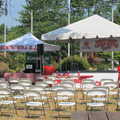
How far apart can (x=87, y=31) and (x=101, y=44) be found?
174 cm

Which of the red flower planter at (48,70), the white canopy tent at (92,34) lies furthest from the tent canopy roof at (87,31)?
the red flower planter at (48,70)

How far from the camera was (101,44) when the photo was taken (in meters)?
14.9

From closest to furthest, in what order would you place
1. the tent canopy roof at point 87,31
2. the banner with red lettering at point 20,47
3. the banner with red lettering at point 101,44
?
1. the tent canopy roof at point 87,31
2. the banner with red lettering at point 20,47
3. the banner with red lettering at point 101,44

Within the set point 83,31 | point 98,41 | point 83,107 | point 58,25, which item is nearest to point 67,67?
point 98,41

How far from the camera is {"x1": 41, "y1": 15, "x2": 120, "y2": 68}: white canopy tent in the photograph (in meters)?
13.1

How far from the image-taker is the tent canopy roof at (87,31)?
1312 centimetres

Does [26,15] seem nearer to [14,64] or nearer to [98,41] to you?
[14,64]

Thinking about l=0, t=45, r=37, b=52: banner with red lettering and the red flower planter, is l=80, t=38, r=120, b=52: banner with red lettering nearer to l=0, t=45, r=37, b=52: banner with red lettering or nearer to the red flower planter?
the red flower planter

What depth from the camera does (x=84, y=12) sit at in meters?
39.5

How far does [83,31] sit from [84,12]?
2657cm

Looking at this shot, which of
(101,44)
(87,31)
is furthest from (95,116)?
(101,44)

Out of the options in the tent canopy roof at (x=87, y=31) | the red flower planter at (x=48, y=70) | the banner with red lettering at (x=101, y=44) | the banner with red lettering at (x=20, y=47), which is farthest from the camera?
the banner with red lettering at (x=101, y=44)

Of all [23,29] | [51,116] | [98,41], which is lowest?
[51,116]

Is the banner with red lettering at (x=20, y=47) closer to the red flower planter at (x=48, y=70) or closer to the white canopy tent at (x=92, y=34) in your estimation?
the white canopy tent at (x=92, y=34)
